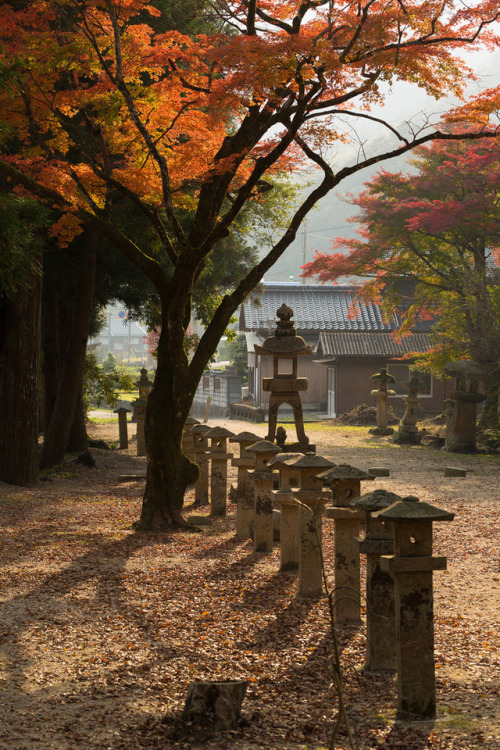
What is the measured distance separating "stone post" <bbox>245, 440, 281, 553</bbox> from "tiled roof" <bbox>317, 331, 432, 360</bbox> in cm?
2259

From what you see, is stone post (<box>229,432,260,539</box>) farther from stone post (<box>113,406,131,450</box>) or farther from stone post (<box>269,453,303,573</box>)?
stone post (<box>113,406,131,450</box>)

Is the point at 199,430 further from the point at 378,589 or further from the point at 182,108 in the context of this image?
the point at 378,589

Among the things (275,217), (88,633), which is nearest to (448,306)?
(275,217)

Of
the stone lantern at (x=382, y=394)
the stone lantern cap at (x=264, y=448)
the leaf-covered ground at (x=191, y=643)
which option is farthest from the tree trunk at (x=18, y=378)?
the stone lantern at (x=382, y=394)

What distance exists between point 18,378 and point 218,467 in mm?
3946

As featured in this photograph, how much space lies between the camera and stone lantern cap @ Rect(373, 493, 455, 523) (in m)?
3.92

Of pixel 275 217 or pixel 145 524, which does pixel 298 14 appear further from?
pixel 275 217

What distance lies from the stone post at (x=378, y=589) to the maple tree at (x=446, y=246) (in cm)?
1568

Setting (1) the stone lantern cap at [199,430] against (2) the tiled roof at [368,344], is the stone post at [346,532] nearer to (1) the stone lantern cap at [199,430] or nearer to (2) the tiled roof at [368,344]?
(1) the stone lantern cap at [199,430]

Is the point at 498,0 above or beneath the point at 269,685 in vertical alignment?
above

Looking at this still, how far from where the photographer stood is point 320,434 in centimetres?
2417

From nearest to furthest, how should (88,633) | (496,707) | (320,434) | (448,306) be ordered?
(496,707) < (88,633) < (448,306) < (320,434)

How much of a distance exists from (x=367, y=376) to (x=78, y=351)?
61.3ft

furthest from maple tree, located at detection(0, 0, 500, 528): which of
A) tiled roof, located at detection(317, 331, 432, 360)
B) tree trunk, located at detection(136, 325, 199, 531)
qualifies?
tiled roof, located at detection(317, 331, 432, 360)
